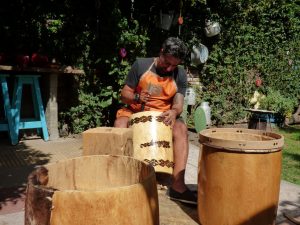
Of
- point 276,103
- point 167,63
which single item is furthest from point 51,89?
point 276,103

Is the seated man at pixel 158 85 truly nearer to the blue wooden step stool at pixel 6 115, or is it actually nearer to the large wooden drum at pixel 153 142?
the large wooden drum at pixel 153 142

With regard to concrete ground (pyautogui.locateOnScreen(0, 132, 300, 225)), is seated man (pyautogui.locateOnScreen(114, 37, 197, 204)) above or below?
above

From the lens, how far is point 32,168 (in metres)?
4.80

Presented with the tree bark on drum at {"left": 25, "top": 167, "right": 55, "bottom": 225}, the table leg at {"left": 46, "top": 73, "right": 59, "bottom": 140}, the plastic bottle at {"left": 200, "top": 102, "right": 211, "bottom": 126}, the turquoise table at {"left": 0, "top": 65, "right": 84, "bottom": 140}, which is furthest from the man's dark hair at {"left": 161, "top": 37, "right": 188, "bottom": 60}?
the plastic bottle at {"left": 200, "top": 102, "right": 211, "bottom": 126}

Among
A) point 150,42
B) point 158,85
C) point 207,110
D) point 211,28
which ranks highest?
point 211,28

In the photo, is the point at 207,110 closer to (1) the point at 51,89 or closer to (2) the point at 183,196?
(1) the point at 51,89

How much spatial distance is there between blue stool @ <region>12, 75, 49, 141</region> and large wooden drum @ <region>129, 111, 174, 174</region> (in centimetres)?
325

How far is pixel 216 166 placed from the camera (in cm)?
251

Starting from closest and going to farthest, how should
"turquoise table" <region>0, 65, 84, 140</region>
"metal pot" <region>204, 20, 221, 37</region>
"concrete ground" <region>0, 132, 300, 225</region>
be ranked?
"concrete ground" <region>0, 132, 300, 225</region>
"turquoise table" <region>0, 65, 84, 140</region>
"metal pot" <region>204, 20, 221, 37</region>

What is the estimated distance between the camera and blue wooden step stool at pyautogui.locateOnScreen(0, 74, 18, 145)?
19.2ft

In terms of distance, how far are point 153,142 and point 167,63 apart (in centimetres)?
86

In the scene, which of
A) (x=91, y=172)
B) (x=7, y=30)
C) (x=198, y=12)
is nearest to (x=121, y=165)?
(x=91, y=172)

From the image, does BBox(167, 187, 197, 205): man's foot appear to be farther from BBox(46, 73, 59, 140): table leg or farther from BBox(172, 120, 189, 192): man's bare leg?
BBox(46, 73, 59, 140): table leg

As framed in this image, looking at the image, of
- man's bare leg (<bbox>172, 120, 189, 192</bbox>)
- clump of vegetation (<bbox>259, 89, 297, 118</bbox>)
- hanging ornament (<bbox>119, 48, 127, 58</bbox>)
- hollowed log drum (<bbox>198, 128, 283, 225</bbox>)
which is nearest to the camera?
hollowed log drum (<bbox>198, 128, 283, 225</bbox>)
